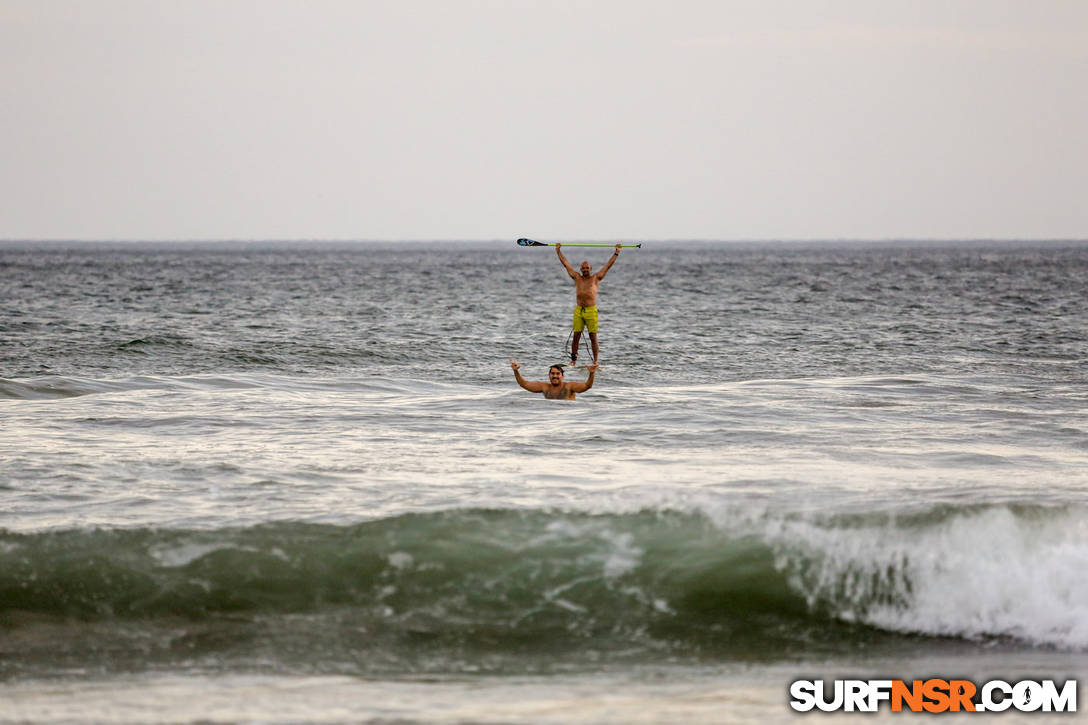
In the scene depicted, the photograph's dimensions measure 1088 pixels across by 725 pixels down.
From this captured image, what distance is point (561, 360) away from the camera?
24.2m

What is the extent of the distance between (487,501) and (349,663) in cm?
291

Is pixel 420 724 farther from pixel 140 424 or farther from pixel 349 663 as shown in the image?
pixel 140 424

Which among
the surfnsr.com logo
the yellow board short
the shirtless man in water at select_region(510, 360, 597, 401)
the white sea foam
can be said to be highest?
the yellow board short

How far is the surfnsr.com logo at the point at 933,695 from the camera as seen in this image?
643cm

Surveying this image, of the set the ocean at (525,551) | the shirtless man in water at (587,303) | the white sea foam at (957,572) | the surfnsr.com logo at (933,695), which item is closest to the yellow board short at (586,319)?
the shirtless man in water at (587,303)

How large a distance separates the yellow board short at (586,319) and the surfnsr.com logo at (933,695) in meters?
15.9

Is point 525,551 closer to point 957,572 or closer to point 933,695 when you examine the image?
point 957,572

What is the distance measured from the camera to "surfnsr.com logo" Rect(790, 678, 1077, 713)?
21.1ft

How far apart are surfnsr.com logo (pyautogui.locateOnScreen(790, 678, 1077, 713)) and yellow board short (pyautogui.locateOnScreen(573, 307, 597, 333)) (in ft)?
52.2

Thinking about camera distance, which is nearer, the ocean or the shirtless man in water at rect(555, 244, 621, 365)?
the ocean

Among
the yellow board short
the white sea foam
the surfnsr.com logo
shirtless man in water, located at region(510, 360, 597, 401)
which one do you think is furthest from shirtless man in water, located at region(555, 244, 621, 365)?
the surfnsr.com logo

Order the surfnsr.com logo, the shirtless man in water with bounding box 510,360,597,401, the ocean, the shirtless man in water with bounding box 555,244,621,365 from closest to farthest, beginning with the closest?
the surfnsr.com logo, the ocean, the shirtless man in water with bounding box 510,360,597,401, the shirtless man in water with bounding box 555,244,621,365

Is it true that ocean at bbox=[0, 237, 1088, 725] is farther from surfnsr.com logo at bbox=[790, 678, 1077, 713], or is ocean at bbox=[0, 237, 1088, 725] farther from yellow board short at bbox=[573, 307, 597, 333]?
yellow board short at bbox=[573, 307, 597, 333]

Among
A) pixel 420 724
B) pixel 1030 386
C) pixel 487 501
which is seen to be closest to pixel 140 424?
pixel 487 501
